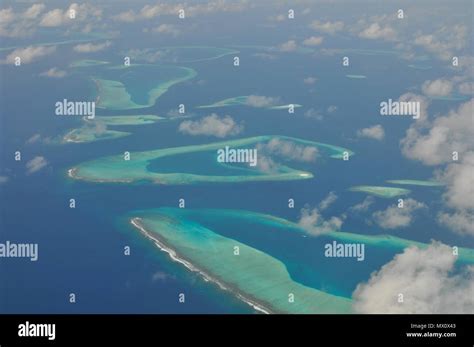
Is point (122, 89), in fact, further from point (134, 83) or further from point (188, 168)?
point (188, 168)

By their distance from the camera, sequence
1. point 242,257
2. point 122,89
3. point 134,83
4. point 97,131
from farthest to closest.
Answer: point 134,83, point 122,89, point 97,131, point 242,257

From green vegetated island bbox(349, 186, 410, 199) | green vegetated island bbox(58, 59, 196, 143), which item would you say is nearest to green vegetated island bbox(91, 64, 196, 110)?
green vegetated island bbox(58, 59, 196, 143)

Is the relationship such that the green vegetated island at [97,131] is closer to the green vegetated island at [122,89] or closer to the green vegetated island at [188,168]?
the green vegetated island at [122,89]

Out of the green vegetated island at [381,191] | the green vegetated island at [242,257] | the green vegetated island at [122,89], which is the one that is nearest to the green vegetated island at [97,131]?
the green vegetated island at [122,89]

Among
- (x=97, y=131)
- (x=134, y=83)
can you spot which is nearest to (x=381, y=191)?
(x=134, y=83)
